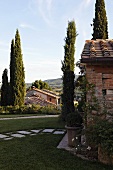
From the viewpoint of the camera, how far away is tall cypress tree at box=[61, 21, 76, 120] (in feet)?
42.7

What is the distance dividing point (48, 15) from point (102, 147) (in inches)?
348

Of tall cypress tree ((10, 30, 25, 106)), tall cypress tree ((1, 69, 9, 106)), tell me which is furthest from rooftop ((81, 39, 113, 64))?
tall cypress tree ((1, 69, 9, 106))

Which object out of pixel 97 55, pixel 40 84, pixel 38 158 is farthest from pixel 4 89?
pixel 40 84

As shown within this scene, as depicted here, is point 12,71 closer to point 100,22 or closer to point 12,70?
point 12,70

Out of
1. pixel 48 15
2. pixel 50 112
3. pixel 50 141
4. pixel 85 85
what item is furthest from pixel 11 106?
pixel 85 85

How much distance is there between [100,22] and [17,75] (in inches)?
510

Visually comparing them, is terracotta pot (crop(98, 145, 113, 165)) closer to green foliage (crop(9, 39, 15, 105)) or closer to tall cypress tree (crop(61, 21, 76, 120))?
tall cypress tree (crop(61, 21, 76, 120))

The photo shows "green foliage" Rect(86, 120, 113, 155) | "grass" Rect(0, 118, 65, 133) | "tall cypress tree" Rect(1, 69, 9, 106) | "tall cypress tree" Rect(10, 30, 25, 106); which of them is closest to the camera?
"green foliage" Rect(86, 120, 113, 155)

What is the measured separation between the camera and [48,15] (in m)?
11.7

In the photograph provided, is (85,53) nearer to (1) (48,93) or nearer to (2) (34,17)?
(2) (34,17)

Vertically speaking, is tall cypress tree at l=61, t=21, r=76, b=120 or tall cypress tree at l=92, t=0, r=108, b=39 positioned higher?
tall cypress tree at l=92, t=0, r=108, b=39

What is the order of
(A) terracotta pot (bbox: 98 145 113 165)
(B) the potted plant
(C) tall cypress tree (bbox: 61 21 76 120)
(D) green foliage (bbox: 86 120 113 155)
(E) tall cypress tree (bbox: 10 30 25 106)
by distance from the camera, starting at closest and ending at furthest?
(D) green foliage (bbox: 86 120 113 155) → (A) terracotta pot (bbox: 98 145 113 165) → (B) the potted plant → (C) tall cypress tree (bbox: 61 21 76 120) → (E) tall cypress tree (bbox: 10 30 25 106)

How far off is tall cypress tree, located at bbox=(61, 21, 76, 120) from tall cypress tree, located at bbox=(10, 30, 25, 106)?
11.4 m

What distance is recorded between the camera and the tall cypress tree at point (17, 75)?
2381 centimetres
